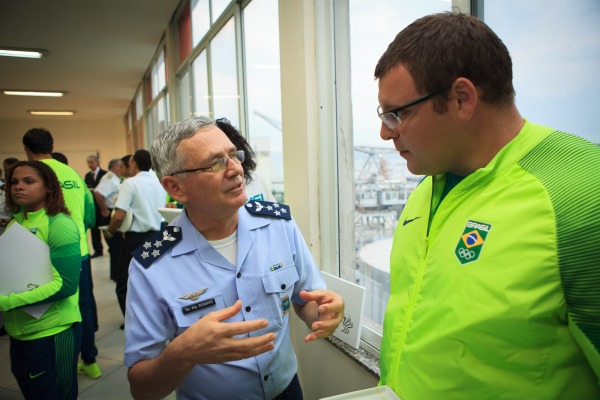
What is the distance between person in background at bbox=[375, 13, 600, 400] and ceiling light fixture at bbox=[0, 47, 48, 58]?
794 centimetres

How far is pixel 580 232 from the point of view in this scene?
59 cm

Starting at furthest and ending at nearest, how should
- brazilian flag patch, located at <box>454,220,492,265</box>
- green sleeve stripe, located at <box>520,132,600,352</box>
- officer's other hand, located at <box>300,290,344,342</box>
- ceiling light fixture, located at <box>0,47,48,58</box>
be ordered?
ceiling light fixture, located at <box>0,47,48,58</box>, officer's other hand, located at <box>300,290,344,342</box>, brazilian flag patch, located at <box>454,220,492,265</box>, green sleeve stripe, located at <box>520,132,600,352</box>

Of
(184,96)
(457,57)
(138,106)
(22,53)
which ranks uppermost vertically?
(22,53)

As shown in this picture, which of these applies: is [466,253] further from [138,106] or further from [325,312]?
[138,106]

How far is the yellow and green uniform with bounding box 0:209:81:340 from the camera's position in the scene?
1831mm

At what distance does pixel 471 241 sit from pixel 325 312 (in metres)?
0.51

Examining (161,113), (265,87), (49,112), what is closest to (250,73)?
(265,87)

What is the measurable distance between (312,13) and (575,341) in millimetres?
1860

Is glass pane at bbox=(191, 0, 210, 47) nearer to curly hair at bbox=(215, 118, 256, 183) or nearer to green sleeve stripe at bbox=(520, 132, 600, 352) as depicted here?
curly hair at bbox=(215, 118, 256, 183)

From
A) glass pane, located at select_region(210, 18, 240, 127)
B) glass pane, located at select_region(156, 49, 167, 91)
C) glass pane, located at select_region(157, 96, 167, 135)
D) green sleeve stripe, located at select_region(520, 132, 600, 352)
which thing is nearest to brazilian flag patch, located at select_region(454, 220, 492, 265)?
green sleeve stripe, located at select_region(520, 132, 600, 352)

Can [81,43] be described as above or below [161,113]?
above

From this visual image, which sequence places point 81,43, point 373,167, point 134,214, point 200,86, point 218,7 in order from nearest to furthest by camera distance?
point 373,167 → point 134,214 → point 218,7 → point 200,86 → point 81,43

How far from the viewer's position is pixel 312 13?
77.0 inches

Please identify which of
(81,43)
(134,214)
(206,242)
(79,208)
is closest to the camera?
(206,242)
